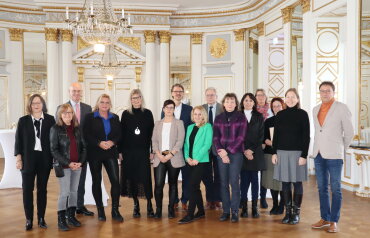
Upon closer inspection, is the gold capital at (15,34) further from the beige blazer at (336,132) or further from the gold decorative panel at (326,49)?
the beige blazer at (336,132)

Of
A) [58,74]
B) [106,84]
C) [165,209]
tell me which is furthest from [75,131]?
→ [106,84]

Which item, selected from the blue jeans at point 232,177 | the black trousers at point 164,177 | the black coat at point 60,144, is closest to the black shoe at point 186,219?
the black trousers at point 164,177

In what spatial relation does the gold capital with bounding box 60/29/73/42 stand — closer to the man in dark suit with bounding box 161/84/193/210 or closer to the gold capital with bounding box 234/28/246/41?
the gold capital with bounding box 234/28/246/41

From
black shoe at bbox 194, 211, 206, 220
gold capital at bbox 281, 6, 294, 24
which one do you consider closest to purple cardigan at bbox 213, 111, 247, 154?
black shoe at bbox 194, 211, 206, 220

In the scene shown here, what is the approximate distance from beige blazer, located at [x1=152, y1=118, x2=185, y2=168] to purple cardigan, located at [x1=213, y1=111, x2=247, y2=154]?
39 cm

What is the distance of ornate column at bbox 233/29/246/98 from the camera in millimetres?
10398

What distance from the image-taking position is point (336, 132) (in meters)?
3.85

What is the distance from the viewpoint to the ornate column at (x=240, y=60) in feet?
34.1

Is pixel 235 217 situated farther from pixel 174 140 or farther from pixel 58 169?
pixel 58 169

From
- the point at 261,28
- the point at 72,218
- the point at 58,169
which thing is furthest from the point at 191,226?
the point at 261,28

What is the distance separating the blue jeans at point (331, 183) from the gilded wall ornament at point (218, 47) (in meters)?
7.08

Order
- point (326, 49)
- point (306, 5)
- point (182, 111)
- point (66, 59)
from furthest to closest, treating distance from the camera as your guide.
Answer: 1. point (66, 59)
2. point (306, 5)
3. point (326, 49)
4. point (182, 111)

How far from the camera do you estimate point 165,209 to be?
484 centimetres

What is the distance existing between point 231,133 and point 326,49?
388 cm
